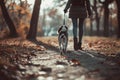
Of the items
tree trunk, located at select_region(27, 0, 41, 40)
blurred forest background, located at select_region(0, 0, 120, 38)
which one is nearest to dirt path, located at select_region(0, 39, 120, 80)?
blurred forest background, located at select_region(0, 0, 120, 38)

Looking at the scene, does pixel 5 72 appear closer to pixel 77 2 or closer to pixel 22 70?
pixel 22 70

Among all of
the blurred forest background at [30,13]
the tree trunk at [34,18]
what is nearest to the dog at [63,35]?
the blurred forest background at [30,13]

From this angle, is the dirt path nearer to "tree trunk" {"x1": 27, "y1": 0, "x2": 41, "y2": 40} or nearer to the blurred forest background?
the blurred forest background

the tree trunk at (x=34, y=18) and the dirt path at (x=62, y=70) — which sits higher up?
the dirt path at (x=62, y=70)

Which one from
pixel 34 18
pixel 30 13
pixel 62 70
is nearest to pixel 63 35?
pixel 62 70

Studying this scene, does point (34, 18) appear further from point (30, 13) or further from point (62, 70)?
point (30, 13)

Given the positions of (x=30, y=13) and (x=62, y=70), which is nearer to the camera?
(x=62, y=70)

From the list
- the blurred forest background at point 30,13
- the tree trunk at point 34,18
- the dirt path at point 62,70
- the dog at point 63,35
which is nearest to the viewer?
the dirt path at point 62,70

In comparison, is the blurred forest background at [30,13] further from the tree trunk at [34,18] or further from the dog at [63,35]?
the dog at [63,35]

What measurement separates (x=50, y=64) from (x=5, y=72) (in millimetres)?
2244

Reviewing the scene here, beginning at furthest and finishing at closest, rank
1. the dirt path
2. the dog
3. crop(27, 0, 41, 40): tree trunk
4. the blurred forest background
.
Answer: the blurred forest background, crop(27, 0, 41, 40): tree trunk, the dog, the dirt path

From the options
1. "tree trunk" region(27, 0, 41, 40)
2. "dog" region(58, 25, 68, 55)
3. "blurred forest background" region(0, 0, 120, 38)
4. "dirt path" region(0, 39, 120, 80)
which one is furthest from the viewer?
"blurred forest background" region(0, 0, 120, 38)

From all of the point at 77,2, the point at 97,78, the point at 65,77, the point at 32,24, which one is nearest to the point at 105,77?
the point at 97,78

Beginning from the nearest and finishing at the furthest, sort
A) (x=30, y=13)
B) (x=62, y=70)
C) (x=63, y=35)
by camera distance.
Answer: (x=62, y=70) < (x=63, y=35) < (x=30, y=13)
